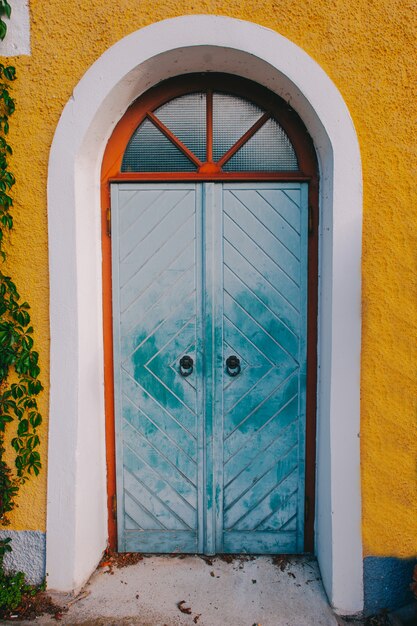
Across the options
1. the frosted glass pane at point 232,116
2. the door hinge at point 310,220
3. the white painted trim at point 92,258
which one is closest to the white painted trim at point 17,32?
the white painted trim at point 92,258

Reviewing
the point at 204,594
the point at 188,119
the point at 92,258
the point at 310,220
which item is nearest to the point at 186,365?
the point at 92,258

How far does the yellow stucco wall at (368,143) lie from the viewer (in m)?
2.46

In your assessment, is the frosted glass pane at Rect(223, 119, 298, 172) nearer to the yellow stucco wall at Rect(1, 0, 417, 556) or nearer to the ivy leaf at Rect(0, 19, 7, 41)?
the yellow stucco wall at Rect(1, 0, 417, 556)

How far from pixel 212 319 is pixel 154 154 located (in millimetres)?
1107

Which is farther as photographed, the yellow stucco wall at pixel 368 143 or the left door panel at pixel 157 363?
the left door panel at pixel 157 363

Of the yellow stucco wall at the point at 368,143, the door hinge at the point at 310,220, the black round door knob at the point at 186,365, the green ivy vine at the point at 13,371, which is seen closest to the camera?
the yellow stucco wall at the point at 368,143

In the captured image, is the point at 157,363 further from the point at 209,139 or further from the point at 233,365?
the point at 209,139

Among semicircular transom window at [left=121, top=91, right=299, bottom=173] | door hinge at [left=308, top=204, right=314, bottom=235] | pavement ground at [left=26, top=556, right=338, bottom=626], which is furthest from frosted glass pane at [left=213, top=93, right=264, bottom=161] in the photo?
pavement ground at [left=26, top=556, right=338, bottom=626]

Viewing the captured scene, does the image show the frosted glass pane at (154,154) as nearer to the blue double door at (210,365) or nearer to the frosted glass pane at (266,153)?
the blue double door at (210,365)

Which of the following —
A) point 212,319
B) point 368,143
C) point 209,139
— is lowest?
point 212,319

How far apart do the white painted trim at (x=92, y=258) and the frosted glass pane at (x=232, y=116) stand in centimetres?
17

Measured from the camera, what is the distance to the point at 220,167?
286cm

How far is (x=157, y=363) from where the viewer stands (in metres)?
2.93

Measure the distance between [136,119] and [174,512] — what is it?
100 inches
